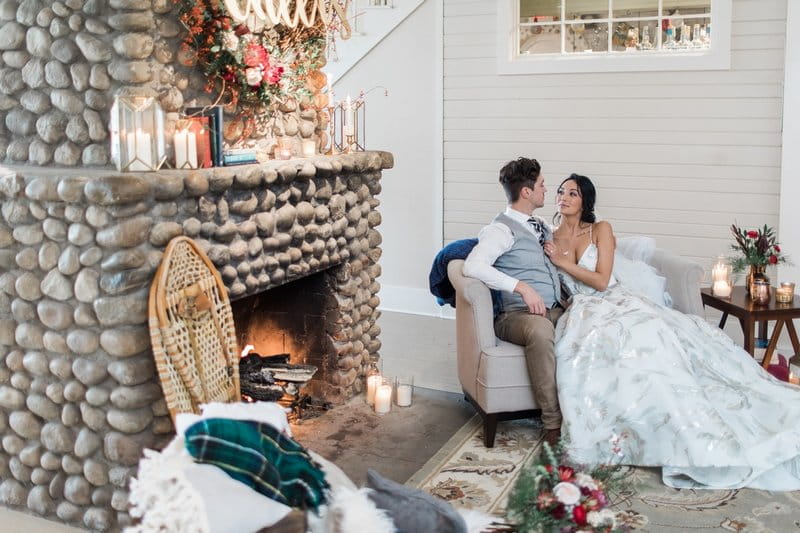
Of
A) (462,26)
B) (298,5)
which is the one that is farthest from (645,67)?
(298,5)

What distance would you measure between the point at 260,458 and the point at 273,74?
81.1 inches

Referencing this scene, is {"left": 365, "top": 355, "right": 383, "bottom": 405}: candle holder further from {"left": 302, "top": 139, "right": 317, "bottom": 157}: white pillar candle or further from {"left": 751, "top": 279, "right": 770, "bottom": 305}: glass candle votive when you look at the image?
{"left": 751, "top": 279, "right": 770, "bottom": 305}: glass candle votive

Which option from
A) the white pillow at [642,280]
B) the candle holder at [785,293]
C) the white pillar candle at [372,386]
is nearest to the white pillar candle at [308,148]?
the white pillar candle at [372,386]

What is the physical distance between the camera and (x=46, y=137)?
3578 mm

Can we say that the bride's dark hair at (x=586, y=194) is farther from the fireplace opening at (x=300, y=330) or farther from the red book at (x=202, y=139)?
the red book at (x=202, y=139)

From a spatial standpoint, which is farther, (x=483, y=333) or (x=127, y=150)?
(x=483, y=333)

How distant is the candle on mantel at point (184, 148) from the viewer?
11.6 ft

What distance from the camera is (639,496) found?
3.75m

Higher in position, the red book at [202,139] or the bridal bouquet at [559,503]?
the red book at [202,139]

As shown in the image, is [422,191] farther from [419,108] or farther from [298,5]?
[298,5]

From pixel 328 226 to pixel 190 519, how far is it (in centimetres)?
239

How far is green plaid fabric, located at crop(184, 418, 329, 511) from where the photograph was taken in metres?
2.38

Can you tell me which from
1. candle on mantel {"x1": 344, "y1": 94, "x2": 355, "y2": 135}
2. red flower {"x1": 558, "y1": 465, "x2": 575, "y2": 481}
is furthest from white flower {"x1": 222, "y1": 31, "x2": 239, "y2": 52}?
red flower {"x1": 558, "y1": 465, "x2": 575, "y2": 481}

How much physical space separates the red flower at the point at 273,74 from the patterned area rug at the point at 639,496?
1.80 meters
